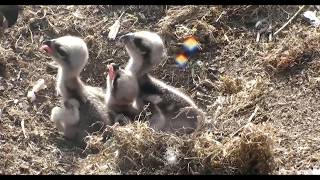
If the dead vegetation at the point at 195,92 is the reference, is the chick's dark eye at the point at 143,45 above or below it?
above

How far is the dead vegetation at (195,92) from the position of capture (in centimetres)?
561

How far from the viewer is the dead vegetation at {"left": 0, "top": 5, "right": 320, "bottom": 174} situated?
5613 mm

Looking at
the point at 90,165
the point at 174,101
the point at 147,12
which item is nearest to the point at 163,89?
the point at 174,101

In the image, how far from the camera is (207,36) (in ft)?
23.9

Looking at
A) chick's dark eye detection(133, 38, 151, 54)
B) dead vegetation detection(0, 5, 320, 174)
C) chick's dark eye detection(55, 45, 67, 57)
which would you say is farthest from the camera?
chick's dark eye detection(133, 38, 151, 54)

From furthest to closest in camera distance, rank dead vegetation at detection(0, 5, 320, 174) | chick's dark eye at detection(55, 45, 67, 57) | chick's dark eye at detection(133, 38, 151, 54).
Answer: chick's dark eye at detection(133, 38, 151, 54) → chick's dark eye at detection(55, 45, 67, 57) → dead vegetation at detection(0, 5, 320, 174)

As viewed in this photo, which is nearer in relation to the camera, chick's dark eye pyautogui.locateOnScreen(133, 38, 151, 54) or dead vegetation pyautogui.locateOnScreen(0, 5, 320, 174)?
dead vegetation pyautogui.locateOnScreen(0, 5, 320, 174)

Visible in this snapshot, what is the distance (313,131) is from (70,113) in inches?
81.8

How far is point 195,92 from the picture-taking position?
22.2 ft

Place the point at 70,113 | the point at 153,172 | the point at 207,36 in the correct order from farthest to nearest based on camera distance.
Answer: the point at 207,36, the point at 70,113, the point at 153,172

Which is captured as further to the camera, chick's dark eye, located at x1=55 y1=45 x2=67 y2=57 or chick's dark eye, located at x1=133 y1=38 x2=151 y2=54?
chick's dark eye, located at x1=133 y1=38 x2=151 y2=54

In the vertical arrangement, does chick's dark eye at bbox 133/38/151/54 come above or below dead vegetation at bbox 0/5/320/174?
above

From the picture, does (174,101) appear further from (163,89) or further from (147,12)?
(147,12)

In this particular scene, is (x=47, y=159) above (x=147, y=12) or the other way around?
the other way around
